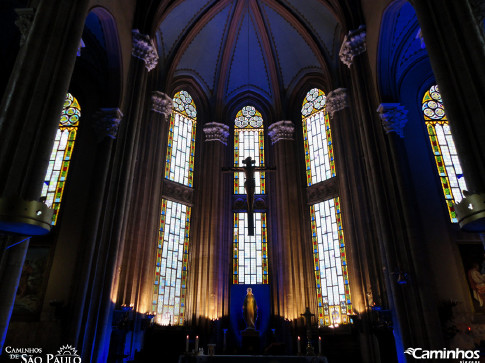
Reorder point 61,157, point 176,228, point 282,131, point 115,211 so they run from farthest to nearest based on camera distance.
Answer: point 282,131
point 176,228
point 61,157
point 115,211

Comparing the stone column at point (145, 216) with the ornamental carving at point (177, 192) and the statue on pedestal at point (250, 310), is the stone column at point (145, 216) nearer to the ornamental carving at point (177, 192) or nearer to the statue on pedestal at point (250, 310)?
the ornamental carving at point (177, 192)

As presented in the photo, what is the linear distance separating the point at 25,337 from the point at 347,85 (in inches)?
648

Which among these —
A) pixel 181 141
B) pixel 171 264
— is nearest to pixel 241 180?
pixel 181 141

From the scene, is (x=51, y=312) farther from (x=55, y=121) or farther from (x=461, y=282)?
(x=461, y=282)

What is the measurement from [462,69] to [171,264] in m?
13.4

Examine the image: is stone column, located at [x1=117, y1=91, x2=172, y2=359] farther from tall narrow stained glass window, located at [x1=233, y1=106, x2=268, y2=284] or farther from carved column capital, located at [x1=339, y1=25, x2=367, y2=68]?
carved column capital, located at [x1=339, y1=25, x2=367, y2=68]

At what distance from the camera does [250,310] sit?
15.4 meters

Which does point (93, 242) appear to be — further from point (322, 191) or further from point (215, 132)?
point (322, 191)

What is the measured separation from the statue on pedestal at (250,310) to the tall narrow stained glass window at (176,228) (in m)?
2.85

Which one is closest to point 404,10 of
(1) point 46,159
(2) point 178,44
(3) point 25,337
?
(2) point 178,44

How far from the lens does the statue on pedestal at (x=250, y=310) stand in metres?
15.3

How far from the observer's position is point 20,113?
699 cm

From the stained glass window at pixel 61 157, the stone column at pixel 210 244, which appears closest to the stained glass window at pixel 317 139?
the stone column at pixel 210 244

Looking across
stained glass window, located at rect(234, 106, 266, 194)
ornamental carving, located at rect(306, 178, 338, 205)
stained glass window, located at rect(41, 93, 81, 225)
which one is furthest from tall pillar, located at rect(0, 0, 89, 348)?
ornamental carving, located at rect(306, 178, 338, 205)
